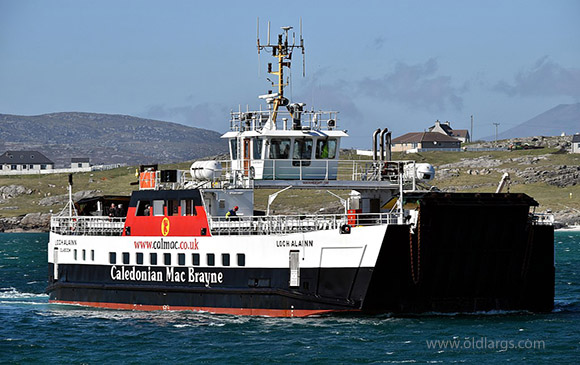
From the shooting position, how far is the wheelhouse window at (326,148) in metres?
41.0

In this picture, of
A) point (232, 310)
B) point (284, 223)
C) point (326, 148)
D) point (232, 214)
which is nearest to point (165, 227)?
point (232, 214)

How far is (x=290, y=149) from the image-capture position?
40500mm

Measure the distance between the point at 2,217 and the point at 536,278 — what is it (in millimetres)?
105630

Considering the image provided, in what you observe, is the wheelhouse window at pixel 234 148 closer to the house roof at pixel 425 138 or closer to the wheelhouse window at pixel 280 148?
the wheelhouse window at pixel 280 148

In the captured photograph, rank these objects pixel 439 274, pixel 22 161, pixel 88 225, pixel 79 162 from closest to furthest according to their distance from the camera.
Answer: pixel 439 274, pixel 88 225, pixel 22 161, pixel 79 162

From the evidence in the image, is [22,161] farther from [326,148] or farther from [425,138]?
[326,148]

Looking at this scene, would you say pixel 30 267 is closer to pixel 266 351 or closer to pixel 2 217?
pixel 266 351

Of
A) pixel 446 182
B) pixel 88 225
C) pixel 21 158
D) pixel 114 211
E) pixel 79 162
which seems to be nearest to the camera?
pixel 88 225

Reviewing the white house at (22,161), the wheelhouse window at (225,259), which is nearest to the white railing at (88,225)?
the wheelhouse window at (225,259)

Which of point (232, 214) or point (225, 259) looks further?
point (232, 214)

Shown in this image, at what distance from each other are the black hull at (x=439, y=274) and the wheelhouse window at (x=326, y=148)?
6.76 metres

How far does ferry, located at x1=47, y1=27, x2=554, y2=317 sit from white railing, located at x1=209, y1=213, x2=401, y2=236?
0.05 m

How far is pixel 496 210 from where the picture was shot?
115 feet

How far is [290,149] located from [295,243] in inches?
238
